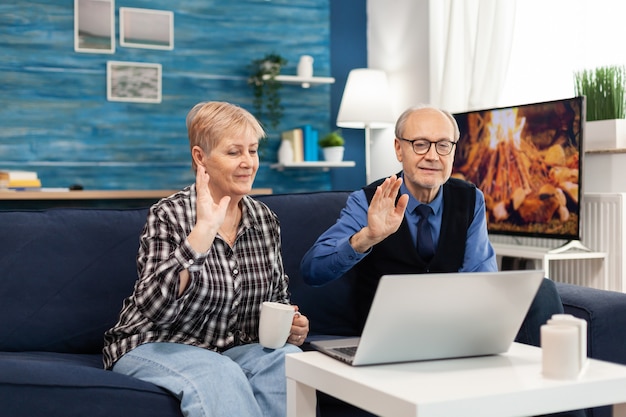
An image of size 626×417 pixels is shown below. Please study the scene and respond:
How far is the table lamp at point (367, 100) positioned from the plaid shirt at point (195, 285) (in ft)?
10.8

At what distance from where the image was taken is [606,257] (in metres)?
3.62

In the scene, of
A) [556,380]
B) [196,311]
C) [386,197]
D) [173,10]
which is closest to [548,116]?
[386,197]

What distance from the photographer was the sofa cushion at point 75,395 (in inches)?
76.8

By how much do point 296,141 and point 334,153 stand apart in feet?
0.89

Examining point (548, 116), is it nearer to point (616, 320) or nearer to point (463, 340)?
point (616, 320)

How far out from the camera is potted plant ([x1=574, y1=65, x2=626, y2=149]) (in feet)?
12.0

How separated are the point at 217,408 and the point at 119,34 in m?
4.10

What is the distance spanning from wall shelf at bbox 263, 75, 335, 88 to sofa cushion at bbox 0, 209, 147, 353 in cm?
330

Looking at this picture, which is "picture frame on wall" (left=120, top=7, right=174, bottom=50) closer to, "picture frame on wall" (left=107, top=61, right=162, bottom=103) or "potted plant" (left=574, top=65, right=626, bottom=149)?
"picture frame on wall" (left=107, top=61, right=162, bottom=103)

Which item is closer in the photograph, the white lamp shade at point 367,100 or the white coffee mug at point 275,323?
the white coffee mug at point 275,323

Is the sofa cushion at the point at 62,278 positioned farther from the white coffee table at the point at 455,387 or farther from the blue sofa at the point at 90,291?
the white coffee table at the point at 455,387

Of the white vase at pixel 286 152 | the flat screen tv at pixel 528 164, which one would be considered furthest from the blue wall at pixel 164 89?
the flat screen tv at pixel 528 164

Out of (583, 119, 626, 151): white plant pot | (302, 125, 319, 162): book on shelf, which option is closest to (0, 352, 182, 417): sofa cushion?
(583, 119, 626, 151): white plant pot

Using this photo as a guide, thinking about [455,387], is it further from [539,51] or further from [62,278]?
[539,51]
